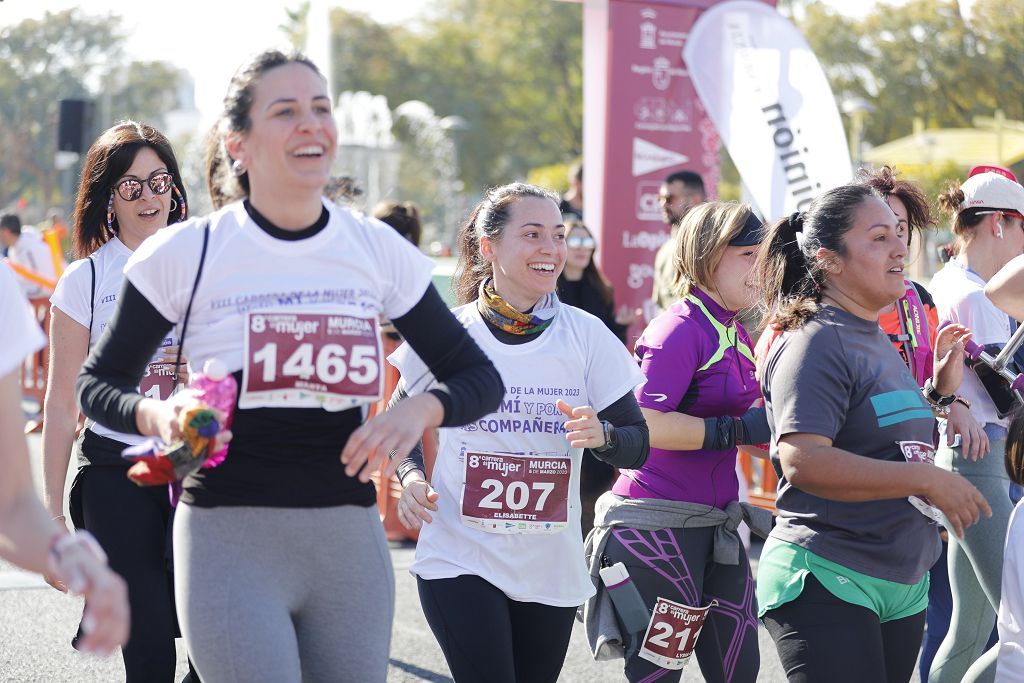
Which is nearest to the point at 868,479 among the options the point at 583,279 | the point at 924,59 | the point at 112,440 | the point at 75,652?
the point at 112,440

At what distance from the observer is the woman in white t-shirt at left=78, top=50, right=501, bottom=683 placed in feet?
8.63

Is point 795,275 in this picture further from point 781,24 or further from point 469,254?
point 781,24

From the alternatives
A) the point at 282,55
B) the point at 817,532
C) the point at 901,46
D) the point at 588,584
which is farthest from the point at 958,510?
the point at 901,46

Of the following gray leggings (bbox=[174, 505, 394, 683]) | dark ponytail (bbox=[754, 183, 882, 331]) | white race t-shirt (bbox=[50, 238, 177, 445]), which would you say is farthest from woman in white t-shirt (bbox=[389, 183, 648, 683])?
gray leggings (bbox=[174, 505, 394, 683])

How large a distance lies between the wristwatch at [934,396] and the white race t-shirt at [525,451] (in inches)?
47.5

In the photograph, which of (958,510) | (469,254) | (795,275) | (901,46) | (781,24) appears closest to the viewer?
(958,510)

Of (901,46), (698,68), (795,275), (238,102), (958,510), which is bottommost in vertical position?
(958,510)

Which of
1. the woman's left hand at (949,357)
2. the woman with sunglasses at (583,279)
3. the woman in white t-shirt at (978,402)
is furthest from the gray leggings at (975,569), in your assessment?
the woman with sunglasses at (583,279)

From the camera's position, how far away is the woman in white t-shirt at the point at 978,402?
4.46 m

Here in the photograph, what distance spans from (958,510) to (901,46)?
38717mm

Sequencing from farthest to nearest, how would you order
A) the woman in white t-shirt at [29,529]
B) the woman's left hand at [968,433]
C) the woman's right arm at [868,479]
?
the woman's left hand at [968,433] → the woman's right arm at [868,479] → the woman in white t-shirt at [29,529]

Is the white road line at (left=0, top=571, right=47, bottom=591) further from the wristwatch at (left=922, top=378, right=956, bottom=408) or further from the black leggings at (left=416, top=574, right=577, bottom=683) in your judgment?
the wristwatch at (left=922, top=378, right=956, bottom=408)

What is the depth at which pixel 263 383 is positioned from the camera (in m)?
2.63

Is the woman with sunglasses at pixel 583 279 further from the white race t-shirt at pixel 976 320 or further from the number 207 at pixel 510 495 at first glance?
the number 207 at pixel 510 495
